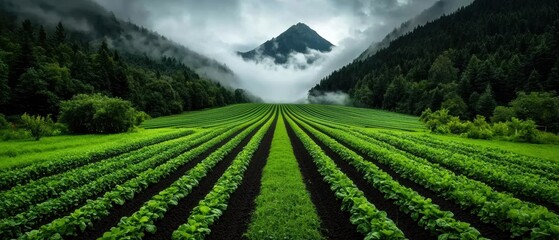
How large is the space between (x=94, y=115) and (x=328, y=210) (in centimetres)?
3800

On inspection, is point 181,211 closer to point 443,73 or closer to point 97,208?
point 97,208

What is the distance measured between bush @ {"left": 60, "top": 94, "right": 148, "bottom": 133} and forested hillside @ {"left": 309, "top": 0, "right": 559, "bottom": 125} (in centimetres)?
7927

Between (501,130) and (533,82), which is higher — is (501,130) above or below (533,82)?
below

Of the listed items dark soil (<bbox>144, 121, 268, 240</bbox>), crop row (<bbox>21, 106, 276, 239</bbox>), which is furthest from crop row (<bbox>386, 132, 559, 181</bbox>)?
crop row (<bbox>21, 106, 276, 239</bbox>)

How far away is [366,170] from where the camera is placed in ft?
54.2

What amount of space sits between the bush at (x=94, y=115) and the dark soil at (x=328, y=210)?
33930 millimetres

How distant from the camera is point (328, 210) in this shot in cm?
1168

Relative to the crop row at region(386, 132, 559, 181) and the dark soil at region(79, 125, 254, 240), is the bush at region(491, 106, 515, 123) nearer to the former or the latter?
the crop row at region(386, 132, 559, 181)

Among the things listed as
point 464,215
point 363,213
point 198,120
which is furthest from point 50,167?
point 198,120

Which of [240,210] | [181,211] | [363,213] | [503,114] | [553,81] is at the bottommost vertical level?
[503,114]

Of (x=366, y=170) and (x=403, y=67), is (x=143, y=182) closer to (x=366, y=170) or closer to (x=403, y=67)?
(x=366, y=170)

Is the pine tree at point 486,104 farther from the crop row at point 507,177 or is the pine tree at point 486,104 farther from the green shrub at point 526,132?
the crop row at point 507,177

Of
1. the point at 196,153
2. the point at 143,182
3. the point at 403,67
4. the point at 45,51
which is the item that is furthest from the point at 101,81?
the point at 403,67

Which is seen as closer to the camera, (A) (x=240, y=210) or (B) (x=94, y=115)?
(A) (x=240, y=210)
